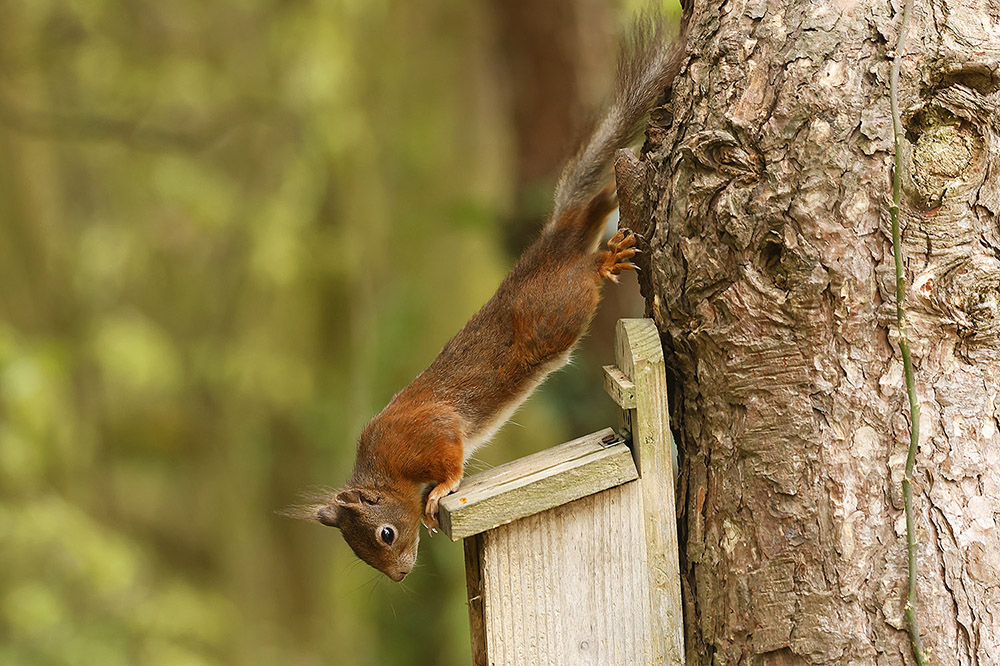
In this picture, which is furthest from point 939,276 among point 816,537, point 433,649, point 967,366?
point 433,649

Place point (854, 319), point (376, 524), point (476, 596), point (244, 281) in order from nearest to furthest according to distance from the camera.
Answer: point (854, 319), point (476, 596), point (376, 524), point (244, 281)

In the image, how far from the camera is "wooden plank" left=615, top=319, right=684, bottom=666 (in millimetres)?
1761

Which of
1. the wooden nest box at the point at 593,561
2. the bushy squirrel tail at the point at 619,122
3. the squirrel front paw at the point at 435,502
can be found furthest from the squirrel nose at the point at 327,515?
the bushy squirrel tail at the point at 619,122

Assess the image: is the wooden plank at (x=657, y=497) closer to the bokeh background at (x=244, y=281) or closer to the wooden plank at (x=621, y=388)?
the wooden plank at (x=621, y=388)

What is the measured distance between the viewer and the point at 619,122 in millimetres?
2088

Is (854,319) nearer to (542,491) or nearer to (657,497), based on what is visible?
(657,497)

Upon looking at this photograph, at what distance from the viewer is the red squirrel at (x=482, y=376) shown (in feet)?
7.23

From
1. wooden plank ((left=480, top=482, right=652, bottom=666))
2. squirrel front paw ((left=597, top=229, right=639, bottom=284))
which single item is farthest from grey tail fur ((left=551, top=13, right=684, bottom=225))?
wooden plank ((left=480, top=482, right=652, bottom=666))

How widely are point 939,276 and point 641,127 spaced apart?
72 cm

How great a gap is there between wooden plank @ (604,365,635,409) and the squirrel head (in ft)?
2.36

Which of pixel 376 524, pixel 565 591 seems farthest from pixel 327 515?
pixel 565 591

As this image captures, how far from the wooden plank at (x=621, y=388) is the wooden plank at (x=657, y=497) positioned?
0.01 metres

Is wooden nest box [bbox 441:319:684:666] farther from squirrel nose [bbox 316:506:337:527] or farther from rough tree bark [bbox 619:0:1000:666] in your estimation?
squirrel nose [bbox 316:506:337:527]

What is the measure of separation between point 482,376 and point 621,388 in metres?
0.64
